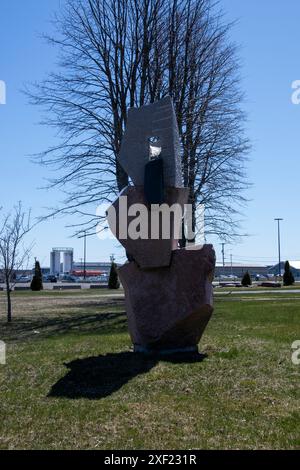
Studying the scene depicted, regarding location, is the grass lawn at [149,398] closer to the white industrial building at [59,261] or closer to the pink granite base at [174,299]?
the pink granite base at [174,299]

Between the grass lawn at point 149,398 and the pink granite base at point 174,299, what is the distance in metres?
0.52

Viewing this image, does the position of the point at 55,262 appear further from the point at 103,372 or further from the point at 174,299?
the point at 103,372

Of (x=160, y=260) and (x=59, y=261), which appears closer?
(x=160, y=260)

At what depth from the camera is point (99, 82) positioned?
23.8 metres

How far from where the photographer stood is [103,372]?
8258 millimetres

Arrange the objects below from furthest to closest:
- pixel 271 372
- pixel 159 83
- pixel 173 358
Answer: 1. pixel 159 83
2. pixel 173 358
3. pixel 271 372

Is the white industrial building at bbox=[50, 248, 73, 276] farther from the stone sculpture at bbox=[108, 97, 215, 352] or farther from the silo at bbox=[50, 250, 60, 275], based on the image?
the stone sculpture at bbox=[108, 97, 215, 352]

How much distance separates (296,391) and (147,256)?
3333mm

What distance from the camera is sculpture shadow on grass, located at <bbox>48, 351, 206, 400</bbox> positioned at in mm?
7341

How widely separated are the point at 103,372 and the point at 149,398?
56.7 inches

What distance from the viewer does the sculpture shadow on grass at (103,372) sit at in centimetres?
734

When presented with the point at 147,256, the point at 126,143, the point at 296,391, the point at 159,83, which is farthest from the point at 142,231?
the point at 159,83

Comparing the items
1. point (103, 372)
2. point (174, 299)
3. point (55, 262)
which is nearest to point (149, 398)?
point (103, 372)
